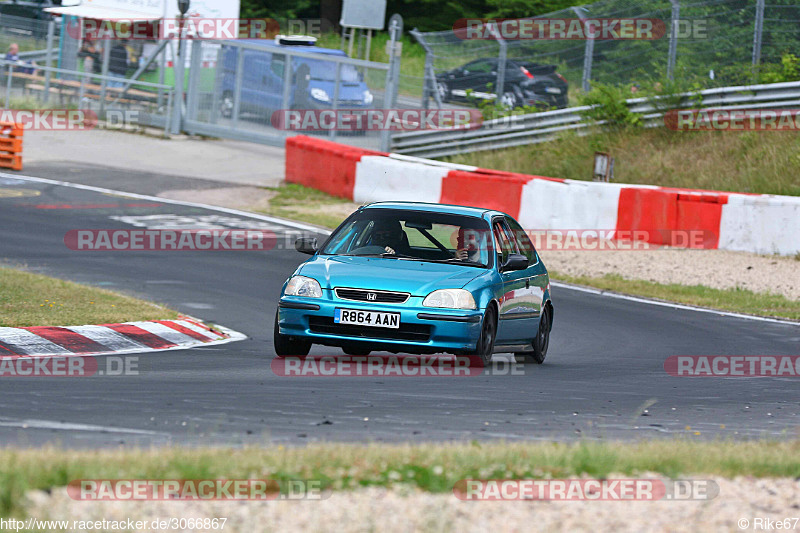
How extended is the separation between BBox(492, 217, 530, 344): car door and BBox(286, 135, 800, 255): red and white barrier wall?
779cm

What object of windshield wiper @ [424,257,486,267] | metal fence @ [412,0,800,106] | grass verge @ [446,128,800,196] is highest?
metal fence @ [412,0,800,106]

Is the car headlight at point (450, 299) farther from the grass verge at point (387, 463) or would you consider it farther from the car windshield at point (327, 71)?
the car windshield at point (327, 71)

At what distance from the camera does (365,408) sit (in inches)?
296

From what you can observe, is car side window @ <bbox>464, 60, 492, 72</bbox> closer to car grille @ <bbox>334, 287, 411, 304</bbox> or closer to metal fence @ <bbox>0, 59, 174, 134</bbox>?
metal fence @ <bbox>0, 59, 174, 134</bbox>

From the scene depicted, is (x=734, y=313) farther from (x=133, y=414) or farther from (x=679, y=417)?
(x=133, y=414)

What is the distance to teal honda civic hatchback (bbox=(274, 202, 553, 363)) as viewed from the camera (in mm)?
9172

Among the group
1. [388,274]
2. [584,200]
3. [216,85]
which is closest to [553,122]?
[584,200]

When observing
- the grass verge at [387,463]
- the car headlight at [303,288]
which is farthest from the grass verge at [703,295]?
the grass verge at [387,463]

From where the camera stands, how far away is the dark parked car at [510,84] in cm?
2550

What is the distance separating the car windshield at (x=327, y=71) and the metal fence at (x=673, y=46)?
2907mm

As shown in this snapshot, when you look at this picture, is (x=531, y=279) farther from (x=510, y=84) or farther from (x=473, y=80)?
(x=473, y=80)

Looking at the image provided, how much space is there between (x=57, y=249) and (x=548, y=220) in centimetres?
766

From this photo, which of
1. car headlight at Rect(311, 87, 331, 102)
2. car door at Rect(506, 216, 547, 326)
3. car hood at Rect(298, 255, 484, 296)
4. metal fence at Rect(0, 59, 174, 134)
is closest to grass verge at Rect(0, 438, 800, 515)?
Result: car hood at Rect(298, 255, 484, 296)

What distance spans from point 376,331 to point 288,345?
85 cm
